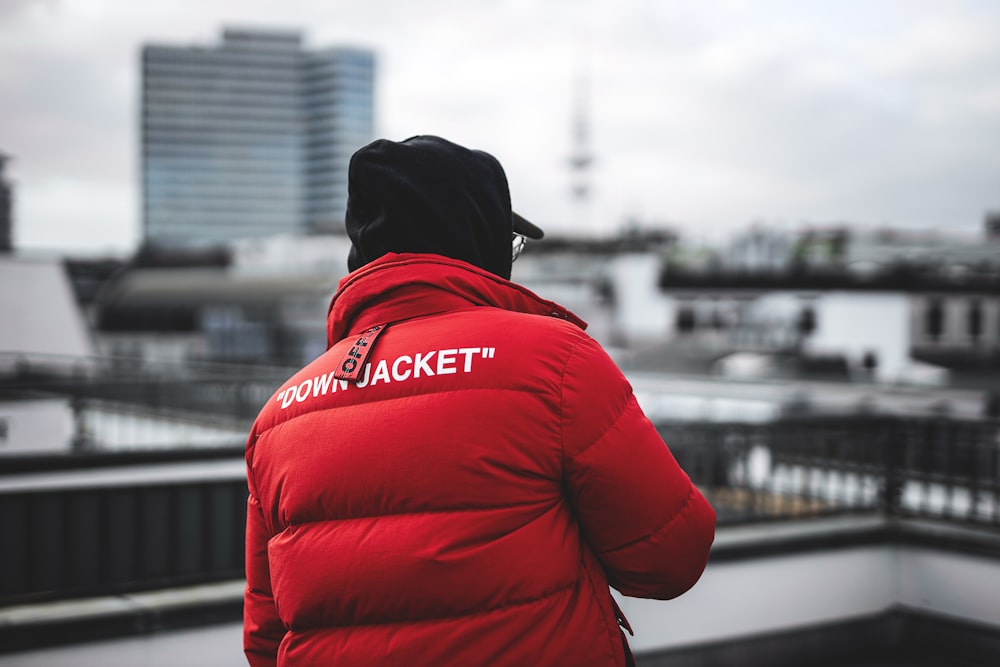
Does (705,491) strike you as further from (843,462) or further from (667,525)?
(667,525)

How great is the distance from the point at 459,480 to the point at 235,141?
174144mm

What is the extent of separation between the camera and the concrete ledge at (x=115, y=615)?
3.90 metres

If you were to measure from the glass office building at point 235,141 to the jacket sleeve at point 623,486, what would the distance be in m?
157

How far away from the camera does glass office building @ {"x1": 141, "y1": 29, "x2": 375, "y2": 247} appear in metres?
158

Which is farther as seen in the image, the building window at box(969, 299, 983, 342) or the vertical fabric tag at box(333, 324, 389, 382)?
the building window at box(969, 299, 983, 342)

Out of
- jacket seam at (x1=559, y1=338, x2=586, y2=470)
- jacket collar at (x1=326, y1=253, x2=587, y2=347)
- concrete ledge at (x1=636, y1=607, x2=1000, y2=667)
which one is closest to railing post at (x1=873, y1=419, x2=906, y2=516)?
concrete ledge at (x1=636, y1=607, x2=1000, y2=667)

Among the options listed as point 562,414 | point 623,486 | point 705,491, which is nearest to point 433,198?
point 562,414

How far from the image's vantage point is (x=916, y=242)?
55562 mm

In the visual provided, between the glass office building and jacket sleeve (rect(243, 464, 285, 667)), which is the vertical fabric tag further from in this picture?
the glass office building

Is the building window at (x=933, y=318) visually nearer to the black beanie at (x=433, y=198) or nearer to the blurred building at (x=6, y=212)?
the blurred building at (x=6, y=212)

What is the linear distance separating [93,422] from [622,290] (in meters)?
36.7

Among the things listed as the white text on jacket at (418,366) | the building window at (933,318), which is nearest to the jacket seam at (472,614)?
the white text on jacket at (418,366)

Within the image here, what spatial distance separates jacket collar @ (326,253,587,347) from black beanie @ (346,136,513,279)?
2.4 inches

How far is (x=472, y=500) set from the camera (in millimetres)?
1542
